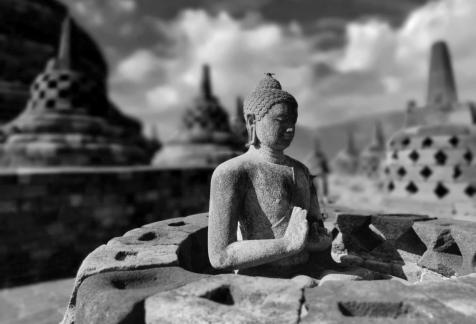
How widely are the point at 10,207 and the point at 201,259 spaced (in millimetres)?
3908

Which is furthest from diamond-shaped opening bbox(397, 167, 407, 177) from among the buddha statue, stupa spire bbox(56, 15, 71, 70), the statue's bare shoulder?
stupa spire bbox(56, 15, 71, 70)

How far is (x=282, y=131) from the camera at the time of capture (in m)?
2.08

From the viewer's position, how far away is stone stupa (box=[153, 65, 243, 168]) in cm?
1088

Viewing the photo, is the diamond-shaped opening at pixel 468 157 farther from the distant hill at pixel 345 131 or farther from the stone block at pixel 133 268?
the distant hill at pixel 345 131

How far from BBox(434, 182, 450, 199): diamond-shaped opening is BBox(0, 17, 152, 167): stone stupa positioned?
629 centimetres

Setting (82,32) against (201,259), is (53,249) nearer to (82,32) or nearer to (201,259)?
(201,259)

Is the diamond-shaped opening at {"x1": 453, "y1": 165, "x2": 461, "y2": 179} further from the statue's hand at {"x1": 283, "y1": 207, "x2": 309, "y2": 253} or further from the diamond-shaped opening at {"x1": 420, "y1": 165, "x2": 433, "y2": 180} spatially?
the statue's hand at {"x1": 283, "y1": 207, "x2": 309, "y2": 253}

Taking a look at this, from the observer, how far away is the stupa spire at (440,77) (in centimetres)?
706

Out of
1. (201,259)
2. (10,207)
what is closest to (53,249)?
(10,207)

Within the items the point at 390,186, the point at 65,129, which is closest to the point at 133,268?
the point at 390,186

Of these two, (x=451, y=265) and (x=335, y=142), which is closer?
(x=451, y=265)

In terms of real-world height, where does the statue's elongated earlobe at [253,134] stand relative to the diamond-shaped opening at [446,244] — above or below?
above

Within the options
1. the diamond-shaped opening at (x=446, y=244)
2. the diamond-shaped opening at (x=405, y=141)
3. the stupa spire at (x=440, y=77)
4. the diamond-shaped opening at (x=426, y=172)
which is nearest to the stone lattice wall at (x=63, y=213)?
the diamond-shaped opening at (x=405, y=141)

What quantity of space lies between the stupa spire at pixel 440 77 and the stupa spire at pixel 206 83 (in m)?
7.31
